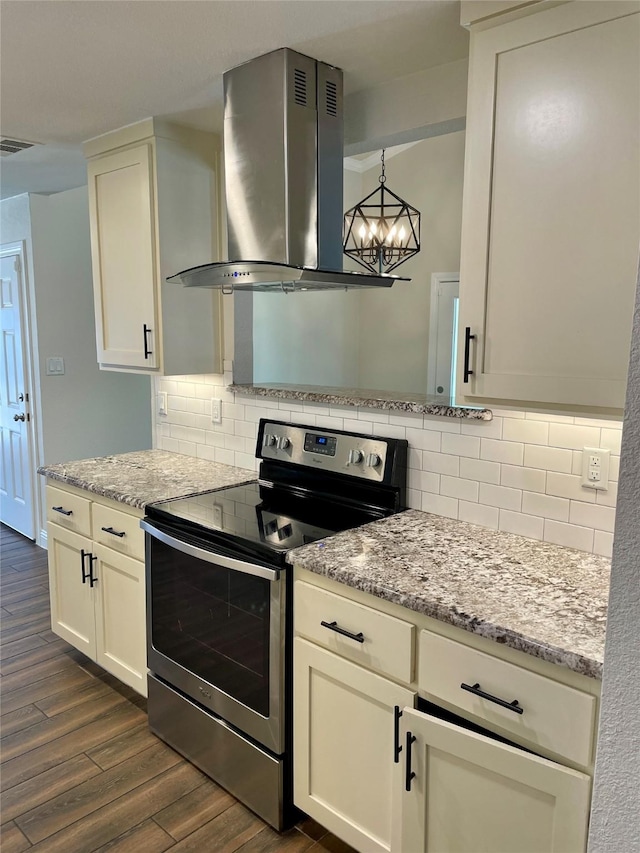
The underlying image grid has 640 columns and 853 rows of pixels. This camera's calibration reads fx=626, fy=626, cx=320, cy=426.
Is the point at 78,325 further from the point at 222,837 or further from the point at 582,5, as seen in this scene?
the point at 582,5

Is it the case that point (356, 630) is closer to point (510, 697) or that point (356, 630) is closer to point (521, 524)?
point (510, 697)

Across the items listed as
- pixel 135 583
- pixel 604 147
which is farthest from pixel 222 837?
pixel 604 147

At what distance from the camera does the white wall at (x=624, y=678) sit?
0.67 metres

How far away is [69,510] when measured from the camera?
107 inches

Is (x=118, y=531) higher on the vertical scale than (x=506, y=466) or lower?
lower

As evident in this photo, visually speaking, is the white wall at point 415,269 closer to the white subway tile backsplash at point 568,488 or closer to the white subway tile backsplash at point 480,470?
the white subway tile backsplash at point 480,470

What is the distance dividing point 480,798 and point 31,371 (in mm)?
3868

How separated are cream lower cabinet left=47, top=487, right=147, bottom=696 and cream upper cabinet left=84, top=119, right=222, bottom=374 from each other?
684mm

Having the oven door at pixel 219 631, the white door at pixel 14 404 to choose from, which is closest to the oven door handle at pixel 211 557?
the oven door at pixel 219 631

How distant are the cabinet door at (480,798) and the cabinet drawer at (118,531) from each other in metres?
1.26

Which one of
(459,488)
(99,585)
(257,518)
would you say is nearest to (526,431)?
(459,488)

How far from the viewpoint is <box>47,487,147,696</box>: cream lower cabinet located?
2422 millimetres

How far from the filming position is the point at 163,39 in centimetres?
185

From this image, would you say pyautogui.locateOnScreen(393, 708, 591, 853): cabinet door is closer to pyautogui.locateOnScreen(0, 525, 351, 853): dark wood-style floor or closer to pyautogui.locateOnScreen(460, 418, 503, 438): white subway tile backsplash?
pyautogui.locateOnScreen(0, 525, 351, 853): dark wood-style floor
